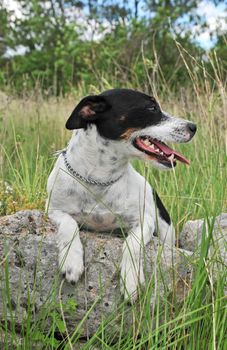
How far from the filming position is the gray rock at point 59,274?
309 centimetres

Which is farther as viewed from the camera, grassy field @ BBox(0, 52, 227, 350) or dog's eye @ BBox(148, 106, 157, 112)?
dog's eye @ BBox(148, 106, 157, 112)

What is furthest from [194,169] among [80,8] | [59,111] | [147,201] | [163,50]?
[80,8]

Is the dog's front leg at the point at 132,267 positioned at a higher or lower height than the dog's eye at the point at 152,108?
lower

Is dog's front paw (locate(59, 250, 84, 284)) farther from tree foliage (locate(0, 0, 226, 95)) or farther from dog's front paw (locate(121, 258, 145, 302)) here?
tree foliage (locate(0, 0, 226, 95))

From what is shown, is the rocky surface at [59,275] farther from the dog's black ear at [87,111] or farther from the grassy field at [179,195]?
the dog's black ear at [87,111]

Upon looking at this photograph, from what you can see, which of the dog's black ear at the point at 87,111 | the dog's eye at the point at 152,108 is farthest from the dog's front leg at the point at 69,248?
the dog's eye at the point at 152,108

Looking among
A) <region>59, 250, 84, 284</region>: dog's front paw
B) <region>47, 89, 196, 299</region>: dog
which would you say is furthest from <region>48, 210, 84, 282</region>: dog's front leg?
<region>47, 89, 196, 299</region>: dog

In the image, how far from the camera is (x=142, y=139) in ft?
12.0

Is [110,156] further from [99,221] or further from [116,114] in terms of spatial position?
[99,221]

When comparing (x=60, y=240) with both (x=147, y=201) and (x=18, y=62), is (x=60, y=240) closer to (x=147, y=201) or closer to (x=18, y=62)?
(x=147, y=201)

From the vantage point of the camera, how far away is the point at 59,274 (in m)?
3.13

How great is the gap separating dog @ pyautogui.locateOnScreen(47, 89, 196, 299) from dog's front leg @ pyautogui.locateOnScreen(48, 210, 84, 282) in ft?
0.33

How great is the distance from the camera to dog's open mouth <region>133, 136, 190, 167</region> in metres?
3.53

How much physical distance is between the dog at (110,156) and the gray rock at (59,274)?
0.24 metres
